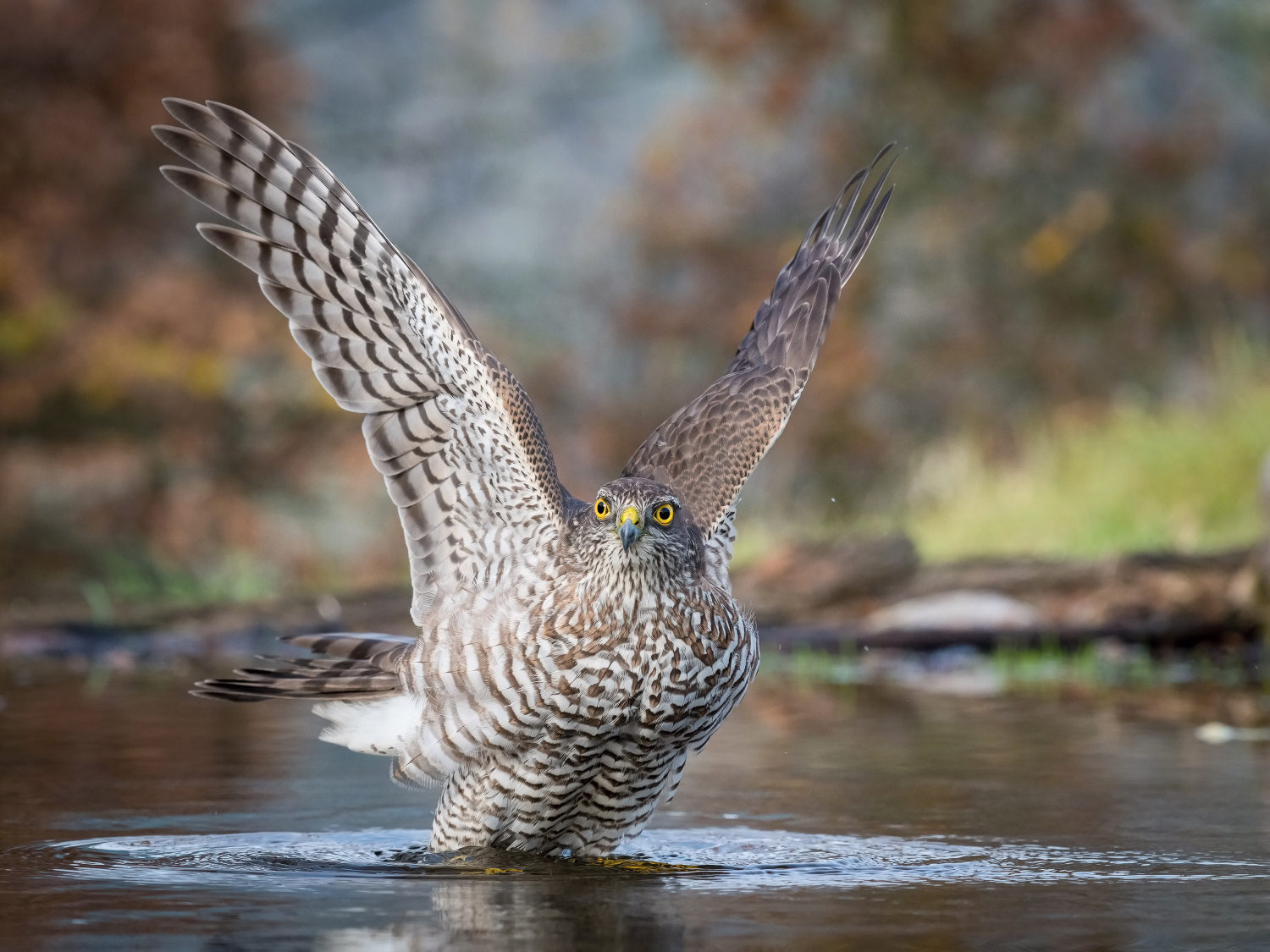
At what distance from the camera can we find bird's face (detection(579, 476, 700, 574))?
4.88m

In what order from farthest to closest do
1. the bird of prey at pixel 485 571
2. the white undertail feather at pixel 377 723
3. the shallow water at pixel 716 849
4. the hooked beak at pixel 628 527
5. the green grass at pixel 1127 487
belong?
the green grass at pixel 1127 487 < the white undertail feather at pixel 377 723 < the bird of prey at pixel 485 571 < the hooked beak at pixel 628 527 < the shallow water at pixel 716 849

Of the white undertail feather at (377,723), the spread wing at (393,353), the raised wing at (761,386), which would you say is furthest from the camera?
the raised wing at (761,386)

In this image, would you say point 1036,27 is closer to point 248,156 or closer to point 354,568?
point 354,568

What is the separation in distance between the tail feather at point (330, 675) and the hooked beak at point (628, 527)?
1008 millimetres

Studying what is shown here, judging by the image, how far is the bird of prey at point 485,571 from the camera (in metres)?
4.91

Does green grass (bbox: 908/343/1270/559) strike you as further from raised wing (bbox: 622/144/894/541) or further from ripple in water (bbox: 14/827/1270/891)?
ripple in water (bbox: 14/827/1270/891)

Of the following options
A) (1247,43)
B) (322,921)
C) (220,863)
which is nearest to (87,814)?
(220,863)

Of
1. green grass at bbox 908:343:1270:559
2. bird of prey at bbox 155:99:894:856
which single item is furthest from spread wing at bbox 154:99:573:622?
green grass at bbox 908:343:1270:559

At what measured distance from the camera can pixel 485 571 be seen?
17.7 ft

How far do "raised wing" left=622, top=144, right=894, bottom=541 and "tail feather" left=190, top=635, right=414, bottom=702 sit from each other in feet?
3.09

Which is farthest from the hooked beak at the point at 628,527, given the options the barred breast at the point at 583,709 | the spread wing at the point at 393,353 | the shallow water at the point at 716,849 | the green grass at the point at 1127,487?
the green grass at the point at 1127,487

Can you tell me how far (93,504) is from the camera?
54.8 feet

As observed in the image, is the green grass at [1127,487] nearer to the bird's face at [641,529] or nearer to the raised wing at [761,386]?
the raised wing at [761,386]

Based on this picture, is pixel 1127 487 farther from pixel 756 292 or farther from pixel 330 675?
pixel 330 675
